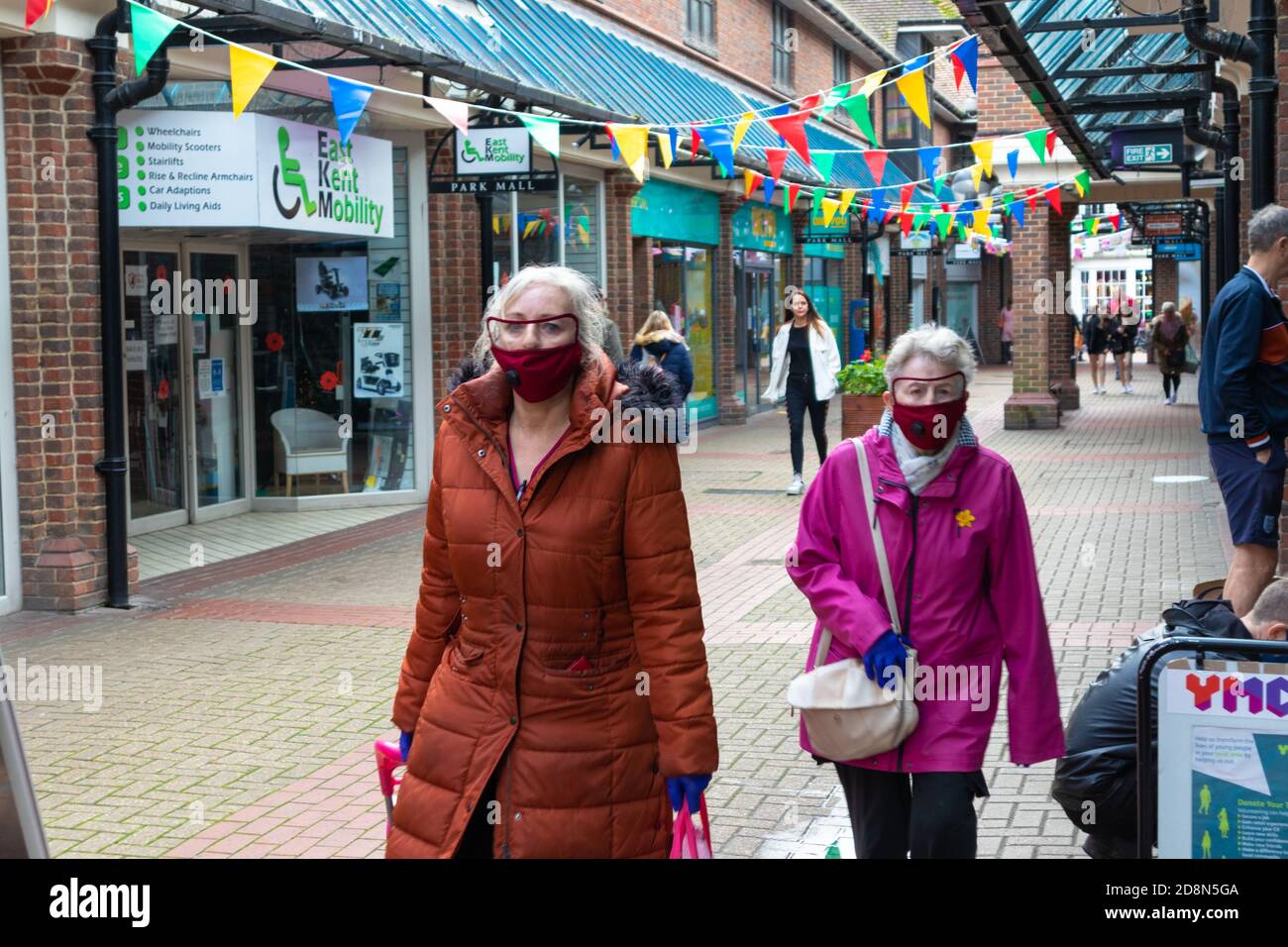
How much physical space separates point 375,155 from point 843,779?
10883 mm

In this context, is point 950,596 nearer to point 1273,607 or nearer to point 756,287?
point 1273,607

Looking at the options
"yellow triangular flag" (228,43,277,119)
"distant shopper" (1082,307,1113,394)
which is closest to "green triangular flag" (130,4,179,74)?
"yellow triangular flag" (228,43,277,119)

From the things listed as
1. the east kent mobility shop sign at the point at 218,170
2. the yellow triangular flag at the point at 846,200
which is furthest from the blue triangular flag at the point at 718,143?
the yellow triangular flag at the point at 846,200

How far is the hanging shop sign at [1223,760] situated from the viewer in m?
3.49

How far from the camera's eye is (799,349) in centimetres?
1555

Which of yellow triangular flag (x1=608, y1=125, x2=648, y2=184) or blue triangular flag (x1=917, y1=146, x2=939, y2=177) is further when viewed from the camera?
blue triangular flag (x1=917, y1=146, x2=939, y2=177)

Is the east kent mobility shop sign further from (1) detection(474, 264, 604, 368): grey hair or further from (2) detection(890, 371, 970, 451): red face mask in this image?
(2) detection(890, 371, 970, 451): red face mask

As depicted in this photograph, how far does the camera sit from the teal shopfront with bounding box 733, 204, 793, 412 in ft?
88.0

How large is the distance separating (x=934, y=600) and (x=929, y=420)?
462 millimetres

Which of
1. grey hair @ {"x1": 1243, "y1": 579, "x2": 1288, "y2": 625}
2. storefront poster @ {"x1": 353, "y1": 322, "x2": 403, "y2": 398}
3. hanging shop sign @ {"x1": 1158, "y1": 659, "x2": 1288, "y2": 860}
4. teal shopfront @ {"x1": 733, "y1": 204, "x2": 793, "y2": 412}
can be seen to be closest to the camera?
hanging shop sign @ {"x1": 1158, "y1": 659, "x2": 1288, "y2": 860}

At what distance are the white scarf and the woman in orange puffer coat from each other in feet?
2.28

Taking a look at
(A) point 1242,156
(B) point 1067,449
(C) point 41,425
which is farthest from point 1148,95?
(C) point 41,425

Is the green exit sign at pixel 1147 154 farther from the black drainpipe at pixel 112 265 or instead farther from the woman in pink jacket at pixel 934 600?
the woman in pink jacket at pixel 934 600

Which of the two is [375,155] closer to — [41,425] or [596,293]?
[41,425]
